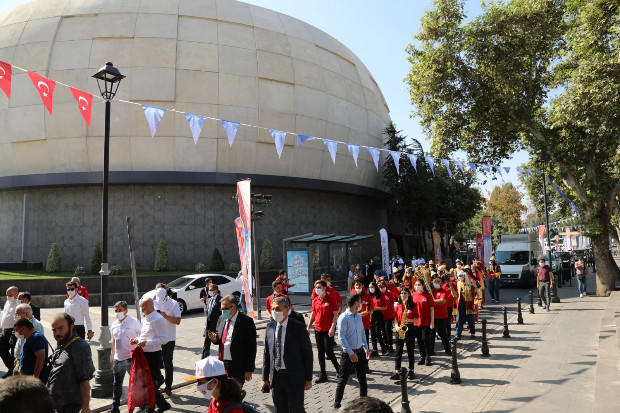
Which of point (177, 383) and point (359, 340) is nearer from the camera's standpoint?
point (359, 340)

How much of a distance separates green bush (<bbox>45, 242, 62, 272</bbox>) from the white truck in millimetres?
25388

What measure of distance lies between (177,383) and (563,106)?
16118mm

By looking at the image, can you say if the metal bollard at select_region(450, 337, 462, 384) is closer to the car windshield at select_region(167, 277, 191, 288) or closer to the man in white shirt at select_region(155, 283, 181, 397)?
the man in white shirt at select_region(155, 283, 181, 397)

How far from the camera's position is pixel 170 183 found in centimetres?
2717

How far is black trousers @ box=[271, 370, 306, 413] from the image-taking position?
5.72m

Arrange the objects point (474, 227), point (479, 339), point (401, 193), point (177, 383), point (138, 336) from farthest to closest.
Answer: point (474, 227)
point (401, 193)
point (479, 339)
point (177, 383)
point (138, 336)

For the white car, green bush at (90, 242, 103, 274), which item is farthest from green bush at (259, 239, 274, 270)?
green bush at (90, 242, 103, 274)

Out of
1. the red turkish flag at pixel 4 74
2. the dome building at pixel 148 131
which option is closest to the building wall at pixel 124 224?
the dome building at pixel 148 131

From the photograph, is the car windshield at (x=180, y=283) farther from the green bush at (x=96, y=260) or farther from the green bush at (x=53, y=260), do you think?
the green bush at (x=53, y=260)

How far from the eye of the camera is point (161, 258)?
2595 centimetres

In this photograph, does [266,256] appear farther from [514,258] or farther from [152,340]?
[152,340]

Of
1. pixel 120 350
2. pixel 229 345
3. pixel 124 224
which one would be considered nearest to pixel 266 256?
pixel 124 224

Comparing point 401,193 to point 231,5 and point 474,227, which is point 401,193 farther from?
point 474,227

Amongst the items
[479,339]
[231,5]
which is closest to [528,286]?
[479,339]
